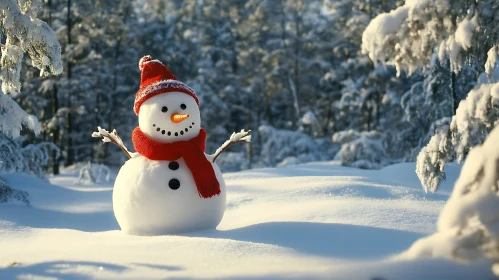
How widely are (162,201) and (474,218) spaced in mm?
3628

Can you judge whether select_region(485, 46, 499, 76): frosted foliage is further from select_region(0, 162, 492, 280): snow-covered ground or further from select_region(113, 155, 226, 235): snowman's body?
select_region(113, 155, 226, 235): snowman's body

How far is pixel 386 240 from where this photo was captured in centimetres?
524

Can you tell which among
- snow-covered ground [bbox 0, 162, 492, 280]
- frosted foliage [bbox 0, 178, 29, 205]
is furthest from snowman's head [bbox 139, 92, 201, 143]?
frosted foliage [bbox 0, 178, 29, 205]

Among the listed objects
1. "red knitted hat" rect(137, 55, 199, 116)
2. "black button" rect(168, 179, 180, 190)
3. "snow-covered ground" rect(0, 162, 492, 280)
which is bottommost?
"snow-covered ground" rect(0, 162, 492, 280)

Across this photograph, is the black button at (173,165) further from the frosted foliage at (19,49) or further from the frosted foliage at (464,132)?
the frosted foliage at (464,132)

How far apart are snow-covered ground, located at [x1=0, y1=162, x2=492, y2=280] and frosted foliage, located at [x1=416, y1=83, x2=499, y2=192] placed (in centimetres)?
64

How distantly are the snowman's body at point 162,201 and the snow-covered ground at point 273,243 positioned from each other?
0.25m

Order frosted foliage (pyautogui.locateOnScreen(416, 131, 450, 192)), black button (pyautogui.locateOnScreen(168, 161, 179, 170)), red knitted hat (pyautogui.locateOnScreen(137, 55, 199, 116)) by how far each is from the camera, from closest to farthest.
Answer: frosted foliage (pyautogui.locateOnScreen(416, 131, 450, 192)) < black button (pyautogui.locateOnScreen(168, 161, 179, 170)) < red knitted hat (pyautogui.locateOnScreen(137, 55, 199, 116))

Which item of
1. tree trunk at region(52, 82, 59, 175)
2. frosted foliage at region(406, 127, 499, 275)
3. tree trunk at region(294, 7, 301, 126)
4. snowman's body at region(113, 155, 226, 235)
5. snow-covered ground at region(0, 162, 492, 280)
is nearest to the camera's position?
frosted foliage at region(406, 127, 499, 275)

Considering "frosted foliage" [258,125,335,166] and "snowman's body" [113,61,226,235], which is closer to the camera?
"snowman's body" [113,61,226,235]

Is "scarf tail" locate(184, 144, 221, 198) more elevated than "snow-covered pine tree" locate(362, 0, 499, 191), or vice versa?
"snow-covered pine tree" locate(362, 0, 499, 191)

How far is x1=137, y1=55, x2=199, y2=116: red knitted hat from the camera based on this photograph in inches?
252

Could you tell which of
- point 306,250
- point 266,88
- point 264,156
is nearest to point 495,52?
point 306,250

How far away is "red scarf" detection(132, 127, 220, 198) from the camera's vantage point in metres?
6.06
